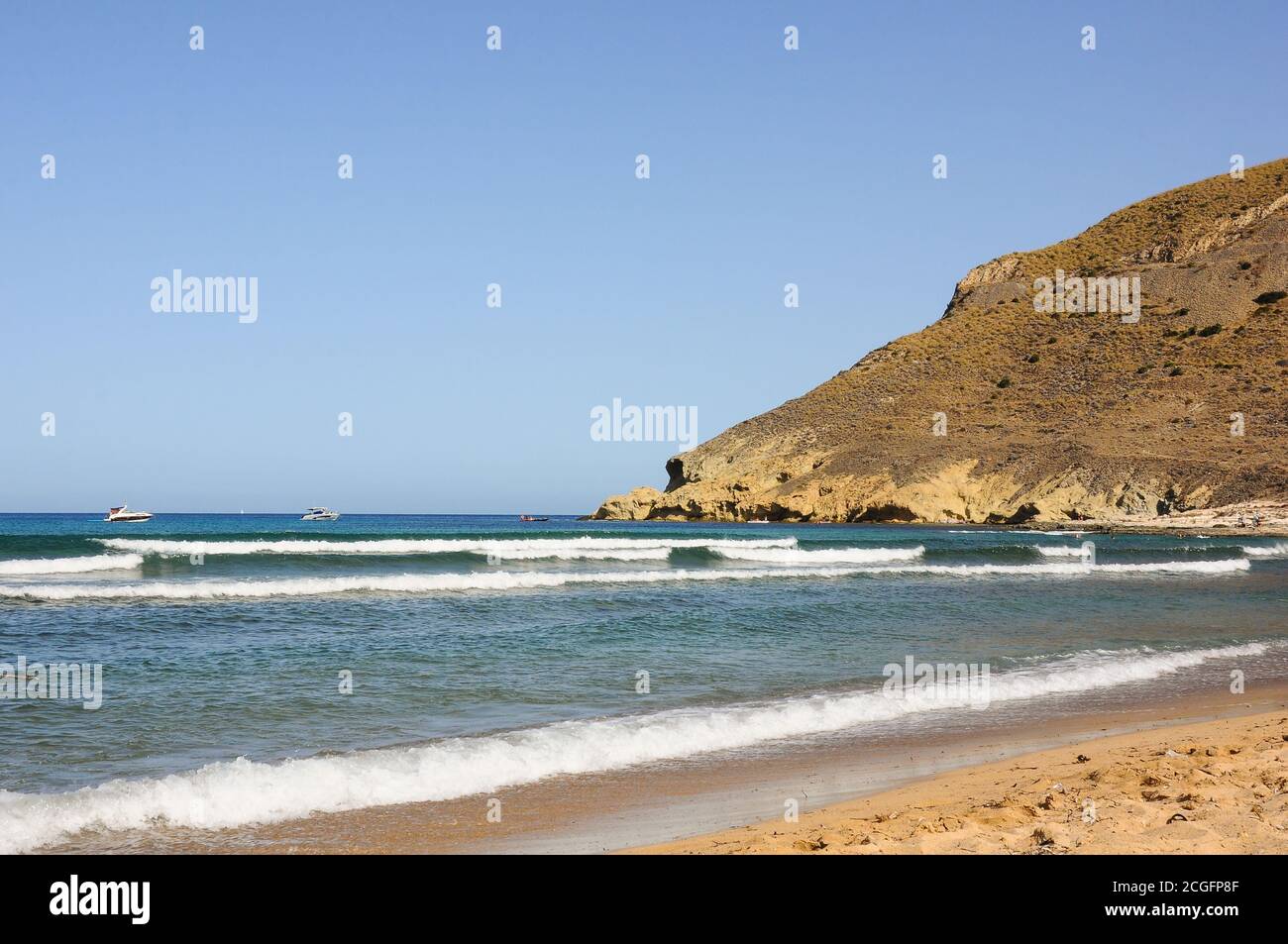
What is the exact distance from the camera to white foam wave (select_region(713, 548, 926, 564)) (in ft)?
125

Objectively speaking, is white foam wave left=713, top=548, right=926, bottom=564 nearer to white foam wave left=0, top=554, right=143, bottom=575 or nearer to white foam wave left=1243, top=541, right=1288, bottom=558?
white foam wave left=1243, top=541, right=1288, bottom=558

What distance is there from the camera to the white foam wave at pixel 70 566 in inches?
1096

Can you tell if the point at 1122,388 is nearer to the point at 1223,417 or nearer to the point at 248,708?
the point at 1223,417

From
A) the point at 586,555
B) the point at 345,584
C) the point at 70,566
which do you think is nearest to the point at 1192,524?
the point at 586,555

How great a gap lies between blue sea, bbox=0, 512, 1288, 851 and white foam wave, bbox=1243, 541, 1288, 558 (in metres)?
14.2

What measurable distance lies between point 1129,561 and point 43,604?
33.9m

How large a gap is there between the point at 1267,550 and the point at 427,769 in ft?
152

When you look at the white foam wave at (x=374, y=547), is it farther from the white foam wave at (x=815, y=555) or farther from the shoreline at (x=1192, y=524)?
the shoreline at (x=1192, y=524)

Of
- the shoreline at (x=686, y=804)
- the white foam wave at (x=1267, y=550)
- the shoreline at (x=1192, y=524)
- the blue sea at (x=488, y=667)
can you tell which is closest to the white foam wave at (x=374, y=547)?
the blue sea at (x=488, y=667)
